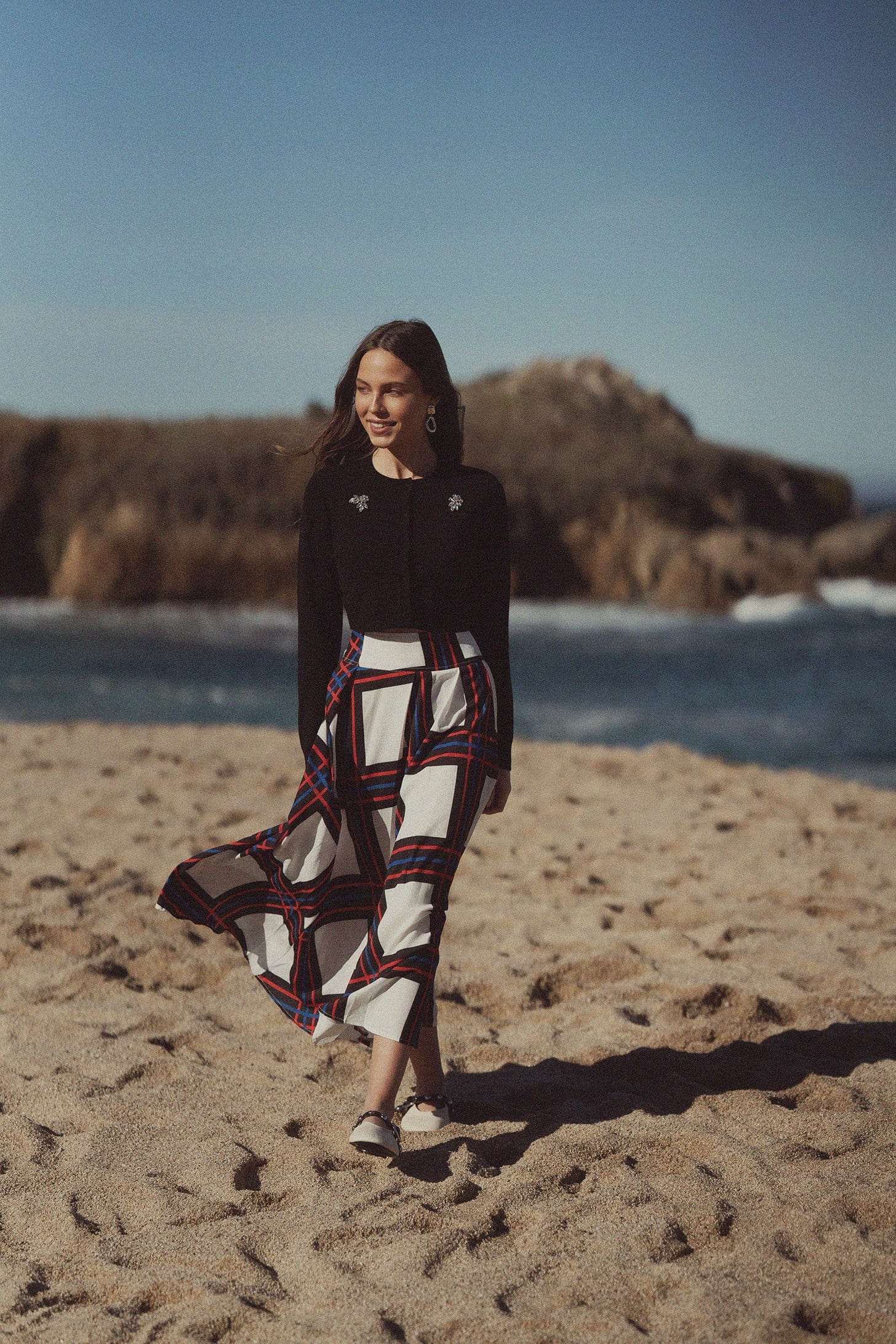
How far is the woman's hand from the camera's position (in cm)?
265

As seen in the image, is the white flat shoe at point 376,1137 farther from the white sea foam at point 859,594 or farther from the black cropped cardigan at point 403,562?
the white sea foam at point 859,594

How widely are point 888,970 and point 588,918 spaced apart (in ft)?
3.45

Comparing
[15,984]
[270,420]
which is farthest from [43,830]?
[270,420]

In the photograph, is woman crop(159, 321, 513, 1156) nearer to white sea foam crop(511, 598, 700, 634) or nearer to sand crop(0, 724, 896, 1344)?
sand crop(0, 724, 896, 1344)

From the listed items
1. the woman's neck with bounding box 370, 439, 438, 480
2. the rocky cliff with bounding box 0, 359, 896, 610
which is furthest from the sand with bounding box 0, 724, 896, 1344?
the rocky cliff with bounding box 0, 359, 896, 610

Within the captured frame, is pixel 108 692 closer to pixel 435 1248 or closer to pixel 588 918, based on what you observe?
pixel 588 918

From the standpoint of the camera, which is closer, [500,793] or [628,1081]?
[500,793]

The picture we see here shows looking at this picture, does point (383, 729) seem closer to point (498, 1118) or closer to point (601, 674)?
point (498, 1118)

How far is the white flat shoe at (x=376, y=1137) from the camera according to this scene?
2391 millimetres

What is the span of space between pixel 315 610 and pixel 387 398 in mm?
486

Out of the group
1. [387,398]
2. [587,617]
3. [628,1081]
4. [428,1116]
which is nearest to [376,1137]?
[428,1116]

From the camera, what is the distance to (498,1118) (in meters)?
2.90

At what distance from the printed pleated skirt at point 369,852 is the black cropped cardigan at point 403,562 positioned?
41mm

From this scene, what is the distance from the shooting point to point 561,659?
18.8m
